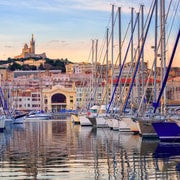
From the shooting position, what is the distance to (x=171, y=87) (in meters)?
35.8

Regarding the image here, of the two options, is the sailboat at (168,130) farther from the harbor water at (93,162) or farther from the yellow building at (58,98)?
the yellow building at (58,98)

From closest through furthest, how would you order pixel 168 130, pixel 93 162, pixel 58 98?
pixel 93 162, pixel 168 130, pixel 58 98

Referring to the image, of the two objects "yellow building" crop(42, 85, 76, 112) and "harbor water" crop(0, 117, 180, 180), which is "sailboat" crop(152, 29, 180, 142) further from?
"yellow building" crop(42, 85, 76, 112)

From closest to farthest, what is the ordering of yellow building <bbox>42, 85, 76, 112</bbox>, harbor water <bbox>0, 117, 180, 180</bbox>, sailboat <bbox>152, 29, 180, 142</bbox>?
harbor water <bbox>0, 117, 180, 180</bbox>
sailboat <bbox>152, 29, 180, 142</bbox>
yellow building <bbox>42, 85, 76, 112</bbox>

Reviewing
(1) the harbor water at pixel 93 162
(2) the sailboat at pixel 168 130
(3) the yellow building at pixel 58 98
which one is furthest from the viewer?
(3) the yellow building at pixel 58 98

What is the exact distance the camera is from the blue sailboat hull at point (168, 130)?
3381cm

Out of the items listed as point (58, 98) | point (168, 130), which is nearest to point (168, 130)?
point (168, 130)

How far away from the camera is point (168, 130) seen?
3416cm

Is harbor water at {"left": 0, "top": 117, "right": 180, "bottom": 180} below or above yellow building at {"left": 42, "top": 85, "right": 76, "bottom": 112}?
above

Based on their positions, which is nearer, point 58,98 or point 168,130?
point 168,130

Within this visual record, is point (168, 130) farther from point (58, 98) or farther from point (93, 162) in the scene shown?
point (58, 98)

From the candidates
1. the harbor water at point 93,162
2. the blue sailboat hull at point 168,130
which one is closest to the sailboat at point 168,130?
the blue sailboat hull at point 168,130

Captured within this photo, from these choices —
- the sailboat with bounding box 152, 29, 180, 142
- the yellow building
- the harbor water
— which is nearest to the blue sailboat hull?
the sailboat with bounding box 152, 29, 180, 142

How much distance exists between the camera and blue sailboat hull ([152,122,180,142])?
3381 centimetres
